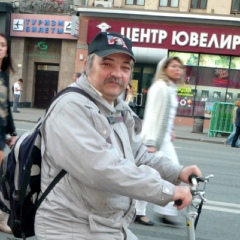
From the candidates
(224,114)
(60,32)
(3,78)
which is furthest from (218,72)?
(3,78)

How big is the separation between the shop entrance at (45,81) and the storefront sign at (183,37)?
10.2ft

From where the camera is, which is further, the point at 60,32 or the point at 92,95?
the point at 60,32

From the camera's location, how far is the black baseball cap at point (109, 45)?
2504 mm

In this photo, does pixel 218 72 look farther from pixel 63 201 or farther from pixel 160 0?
pixel 63 201

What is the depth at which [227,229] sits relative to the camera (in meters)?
6.28

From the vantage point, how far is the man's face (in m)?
2.56

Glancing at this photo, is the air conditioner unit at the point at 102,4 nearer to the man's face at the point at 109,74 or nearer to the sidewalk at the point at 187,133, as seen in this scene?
the sidewalk at the point at 187,133

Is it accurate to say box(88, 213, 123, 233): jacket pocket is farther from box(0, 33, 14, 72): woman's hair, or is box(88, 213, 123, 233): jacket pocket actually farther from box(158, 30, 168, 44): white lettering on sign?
box(158, 30, 168, 44): white lettering on sign

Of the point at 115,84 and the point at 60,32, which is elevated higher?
the point at 60,32

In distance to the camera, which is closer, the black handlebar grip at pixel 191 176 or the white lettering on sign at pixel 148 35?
the black handlebar grip at pixel 191 176

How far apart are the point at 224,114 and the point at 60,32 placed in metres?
10.7

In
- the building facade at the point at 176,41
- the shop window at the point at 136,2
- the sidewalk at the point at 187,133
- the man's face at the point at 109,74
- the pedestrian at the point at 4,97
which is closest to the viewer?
the man's face at the point at 109,74

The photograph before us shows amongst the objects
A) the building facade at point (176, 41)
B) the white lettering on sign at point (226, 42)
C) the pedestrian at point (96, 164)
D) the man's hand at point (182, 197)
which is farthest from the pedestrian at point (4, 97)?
the white lettering on sign at point (226, 42)

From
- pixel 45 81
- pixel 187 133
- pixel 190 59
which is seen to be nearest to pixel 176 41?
pixel 190 59
